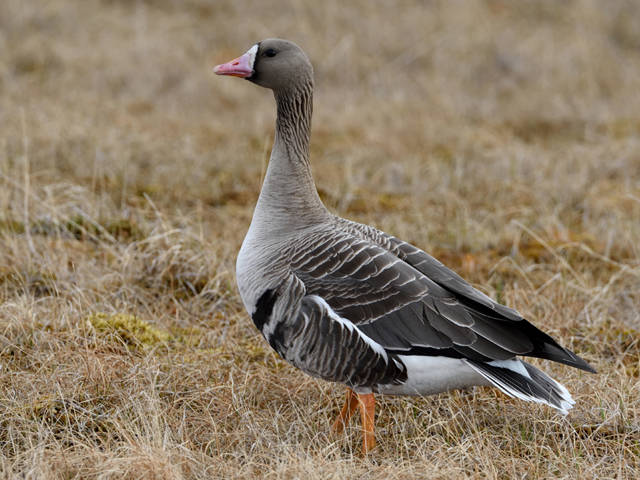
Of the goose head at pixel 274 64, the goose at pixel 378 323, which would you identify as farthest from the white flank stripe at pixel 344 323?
the goose head at pixel 274 64

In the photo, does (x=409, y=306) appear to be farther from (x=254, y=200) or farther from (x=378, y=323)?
(x=254, y=200)

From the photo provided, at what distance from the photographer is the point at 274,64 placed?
4797mm

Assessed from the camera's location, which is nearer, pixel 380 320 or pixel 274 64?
pixel 380 320

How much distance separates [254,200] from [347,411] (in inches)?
158

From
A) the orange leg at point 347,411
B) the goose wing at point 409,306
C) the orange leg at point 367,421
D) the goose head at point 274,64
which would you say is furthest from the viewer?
the goose head at point 274,64

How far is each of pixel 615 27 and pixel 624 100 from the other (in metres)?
3.26

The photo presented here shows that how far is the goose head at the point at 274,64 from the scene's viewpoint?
4797mm

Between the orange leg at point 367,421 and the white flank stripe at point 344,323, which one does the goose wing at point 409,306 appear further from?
the orange leg at point 367,421

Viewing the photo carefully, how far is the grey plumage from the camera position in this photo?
4.04 m

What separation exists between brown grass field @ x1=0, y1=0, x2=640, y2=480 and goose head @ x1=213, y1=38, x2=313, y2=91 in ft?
5.16

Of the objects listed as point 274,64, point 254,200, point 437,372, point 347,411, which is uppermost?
point 274,64

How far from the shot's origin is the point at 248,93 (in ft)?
40.1

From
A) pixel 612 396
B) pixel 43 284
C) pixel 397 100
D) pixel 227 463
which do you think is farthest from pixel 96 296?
pixel 397 100

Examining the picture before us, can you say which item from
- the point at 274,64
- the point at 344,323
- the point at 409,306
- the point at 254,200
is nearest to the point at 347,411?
the point at 344,323
